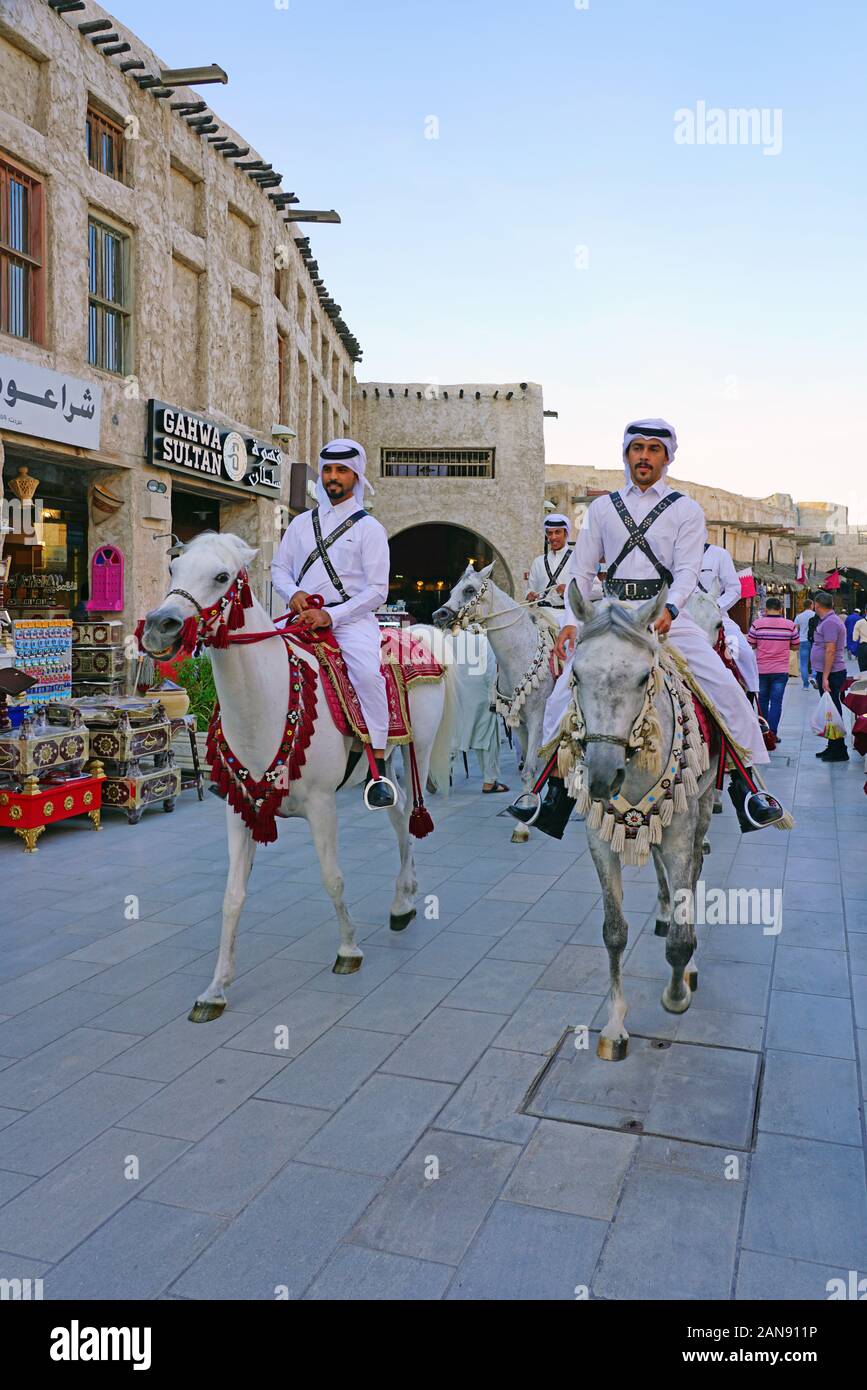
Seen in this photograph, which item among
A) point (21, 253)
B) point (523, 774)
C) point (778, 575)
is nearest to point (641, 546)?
point (523, 774)

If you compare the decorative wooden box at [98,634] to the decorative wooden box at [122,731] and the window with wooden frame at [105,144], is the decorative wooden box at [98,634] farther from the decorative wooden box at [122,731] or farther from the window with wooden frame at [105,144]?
the window with wooden frame at [105,144]

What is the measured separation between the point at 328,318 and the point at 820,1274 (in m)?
24.7

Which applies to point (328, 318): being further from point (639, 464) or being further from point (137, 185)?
point (639, 464)

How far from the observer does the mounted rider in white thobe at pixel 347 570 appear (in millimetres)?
5102

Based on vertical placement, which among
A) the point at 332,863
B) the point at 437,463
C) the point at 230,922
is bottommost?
the point at 230,922

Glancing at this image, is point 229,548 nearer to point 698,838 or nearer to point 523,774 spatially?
point 698,838

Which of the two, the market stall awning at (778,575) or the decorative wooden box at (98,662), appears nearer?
the decorative wooden box at (98,662)

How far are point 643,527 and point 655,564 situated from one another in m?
0.18

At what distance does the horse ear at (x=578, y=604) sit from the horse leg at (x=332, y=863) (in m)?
1.80

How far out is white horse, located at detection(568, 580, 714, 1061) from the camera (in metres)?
3.36

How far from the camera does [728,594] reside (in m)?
8.81

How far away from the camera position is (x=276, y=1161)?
3.20 metres

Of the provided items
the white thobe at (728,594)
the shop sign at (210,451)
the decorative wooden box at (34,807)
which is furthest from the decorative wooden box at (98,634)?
the white thobe at (728,594)

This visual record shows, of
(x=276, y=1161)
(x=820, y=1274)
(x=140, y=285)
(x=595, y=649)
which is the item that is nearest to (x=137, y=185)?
(x=140, y=285)
